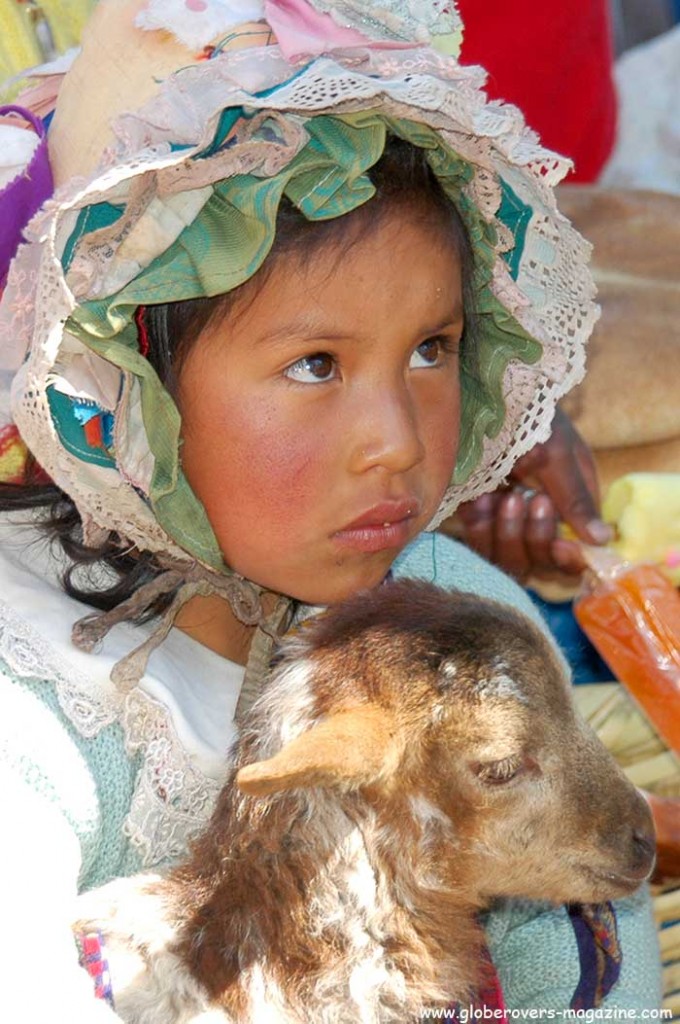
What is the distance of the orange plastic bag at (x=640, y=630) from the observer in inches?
91.7

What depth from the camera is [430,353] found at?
1743 mm

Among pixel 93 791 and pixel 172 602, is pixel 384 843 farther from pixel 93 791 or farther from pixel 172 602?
pixel 172 602

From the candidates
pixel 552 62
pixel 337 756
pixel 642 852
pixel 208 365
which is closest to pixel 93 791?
pixel 337 756

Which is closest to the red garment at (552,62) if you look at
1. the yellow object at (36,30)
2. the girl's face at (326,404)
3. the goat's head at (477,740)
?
the yellow object at (36,30)

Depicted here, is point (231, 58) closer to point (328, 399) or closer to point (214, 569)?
point (328, 399)

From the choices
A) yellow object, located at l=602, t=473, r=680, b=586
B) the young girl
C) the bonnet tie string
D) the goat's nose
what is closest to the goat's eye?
the goat's nose

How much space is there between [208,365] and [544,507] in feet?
4.13

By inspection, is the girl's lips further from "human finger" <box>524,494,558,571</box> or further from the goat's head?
"human finger" <box>524,494,558,571</box>

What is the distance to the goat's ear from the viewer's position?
1.32m

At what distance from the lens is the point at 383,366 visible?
5.32 ft

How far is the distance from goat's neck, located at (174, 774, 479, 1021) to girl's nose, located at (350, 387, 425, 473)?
0.37 meters

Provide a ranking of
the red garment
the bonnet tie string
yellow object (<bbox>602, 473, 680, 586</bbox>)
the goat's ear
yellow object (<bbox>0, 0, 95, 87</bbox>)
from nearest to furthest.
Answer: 1. the goat's ear
2. the bonnet tie string
3. yellow object (<bbox>0, 0, 95, 87</bbox>)
4. yellow object (<bbox>602, 473, 680, 586</bbox>)
5. the red garment

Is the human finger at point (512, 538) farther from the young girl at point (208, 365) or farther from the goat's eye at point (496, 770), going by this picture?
the goat's eye at point (496, 770)

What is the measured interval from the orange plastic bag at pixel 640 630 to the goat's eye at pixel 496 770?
33.9 inches
